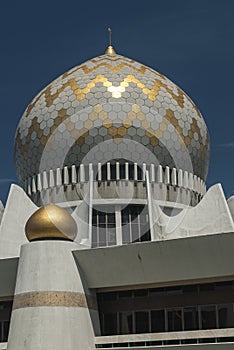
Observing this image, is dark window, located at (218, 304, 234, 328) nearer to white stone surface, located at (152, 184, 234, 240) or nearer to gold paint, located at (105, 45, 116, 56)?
white stone surface, located at (152, 184, 234, 240)

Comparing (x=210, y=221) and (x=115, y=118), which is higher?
(x=115, y=118)

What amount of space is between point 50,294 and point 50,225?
1.89 m

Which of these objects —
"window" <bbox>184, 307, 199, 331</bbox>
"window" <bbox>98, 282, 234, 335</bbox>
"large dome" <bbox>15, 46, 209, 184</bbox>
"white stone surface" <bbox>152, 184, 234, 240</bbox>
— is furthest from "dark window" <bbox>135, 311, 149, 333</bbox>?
"large dome" <bbox>15, 46, 209, 184</bbox>

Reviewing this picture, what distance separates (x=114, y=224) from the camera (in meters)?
22.5

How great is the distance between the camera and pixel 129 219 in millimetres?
22625

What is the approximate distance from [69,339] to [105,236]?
18.2 ft

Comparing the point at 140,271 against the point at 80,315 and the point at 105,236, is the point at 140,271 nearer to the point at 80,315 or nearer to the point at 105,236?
the point at 80,315

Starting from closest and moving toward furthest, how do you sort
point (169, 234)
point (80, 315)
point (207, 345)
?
point (207, 345) < point (80, 315) < point (169, 234)

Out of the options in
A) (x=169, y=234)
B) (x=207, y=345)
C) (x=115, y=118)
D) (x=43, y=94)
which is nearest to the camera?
(x=207, y=345)

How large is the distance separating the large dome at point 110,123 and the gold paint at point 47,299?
6282 mm

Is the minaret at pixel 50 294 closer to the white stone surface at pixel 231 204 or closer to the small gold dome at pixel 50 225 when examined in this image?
the small gold dome at pixel 50 225

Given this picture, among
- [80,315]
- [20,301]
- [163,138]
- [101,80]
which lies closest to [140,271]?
[80,315]

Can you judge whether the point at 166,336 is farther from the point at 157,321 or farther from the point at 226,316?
the point at 226,316

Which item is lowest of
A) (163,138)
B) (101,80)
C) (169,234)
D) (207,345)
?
(207,345)
